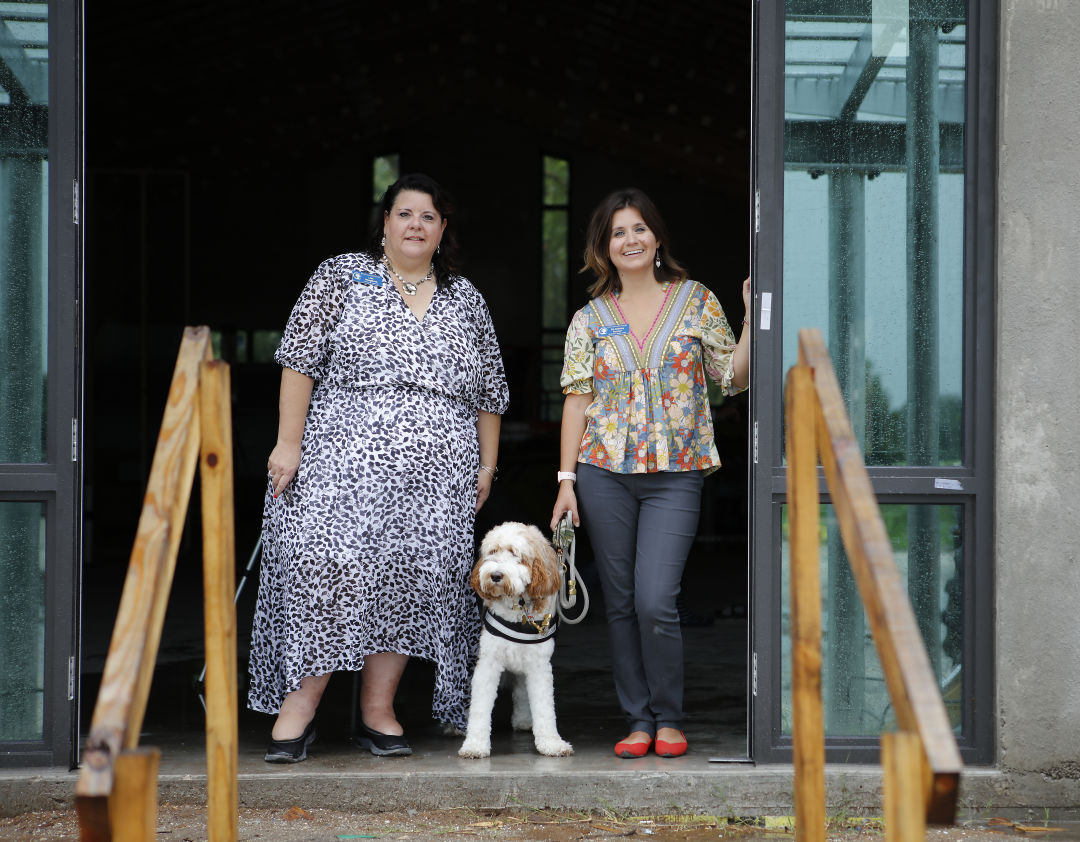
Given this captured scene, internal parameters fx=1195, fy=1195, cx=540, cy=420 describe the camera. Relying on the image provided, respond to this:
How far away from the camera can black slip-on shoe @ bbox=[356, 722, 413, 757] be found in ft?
13.3

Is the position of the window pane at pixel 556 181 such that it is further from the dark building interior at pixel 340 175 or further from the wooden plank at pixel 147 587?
the wooden plank at pixel 147 587

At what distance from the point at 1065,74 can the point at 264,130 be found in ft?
38.4

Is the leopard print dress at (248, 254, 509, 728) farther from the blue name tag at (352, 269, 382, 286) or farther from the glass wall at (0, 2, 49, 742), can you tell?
the glass wall at (0, 2, 49, 742)

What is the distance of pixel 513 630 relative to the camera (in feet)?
13.3

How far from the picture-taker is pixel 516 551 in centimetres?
395

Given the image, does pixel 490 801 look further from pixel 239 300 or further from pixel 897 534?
pixel 239 300

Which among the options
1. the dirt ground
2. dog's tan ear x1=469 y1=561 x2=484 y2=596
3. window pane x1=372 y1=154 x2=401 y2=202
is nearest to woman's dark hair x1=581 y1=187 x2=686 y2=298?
dog's tan ear x1=469 y1=561 x2=484 y2=596

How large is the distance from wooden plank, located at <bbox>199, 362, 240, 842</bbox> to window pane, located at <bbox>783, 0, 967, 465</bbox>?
2027 millimetres

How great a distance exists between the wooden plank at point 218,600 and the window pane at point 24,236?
4.94 ft

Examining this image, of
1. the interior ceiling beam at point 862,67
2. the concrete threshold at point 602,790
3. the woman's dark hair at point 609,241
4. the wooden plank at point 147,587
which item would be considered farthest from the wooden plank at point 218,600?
the interior ceiling beam at point 862,67

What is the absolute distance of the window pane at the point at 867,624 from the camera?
3.91 meters

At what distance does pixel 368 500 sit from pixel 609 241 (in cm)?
122

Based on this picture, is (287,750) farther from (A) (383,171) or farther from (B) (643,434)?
(A) (383,171)

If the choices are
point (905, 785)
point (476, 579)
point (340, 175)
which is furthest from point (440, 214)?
point (340, 175)
